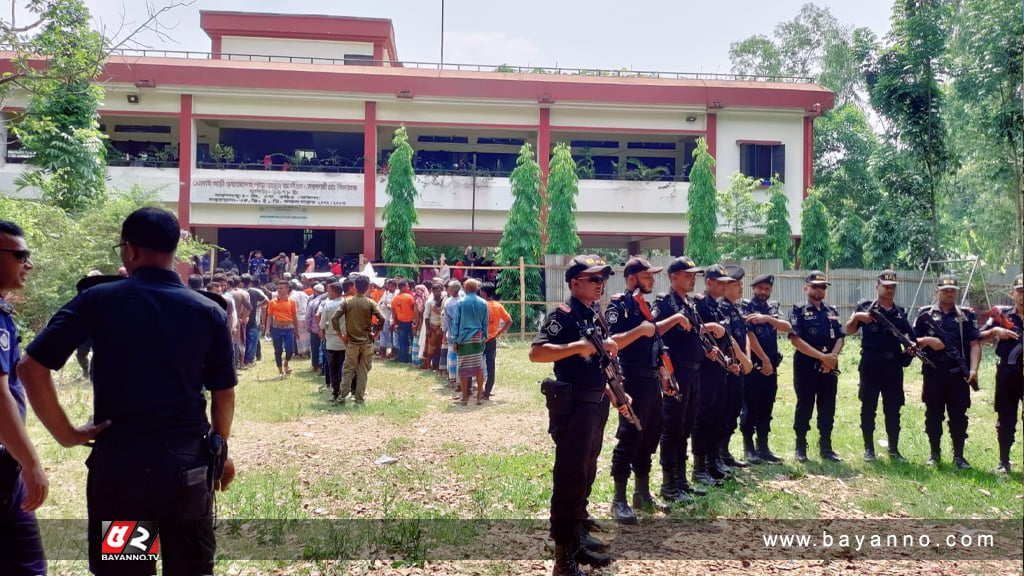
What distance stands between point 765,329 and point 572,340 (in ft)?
12.9

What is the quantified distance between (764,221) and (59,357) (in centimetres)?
2456

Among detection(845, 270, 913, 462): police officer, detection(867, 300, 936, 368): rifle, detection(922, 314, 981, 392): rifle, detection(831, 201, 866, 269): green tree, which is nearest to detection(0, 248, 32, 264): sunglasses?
detection(845, 270, 913, 462): police officer

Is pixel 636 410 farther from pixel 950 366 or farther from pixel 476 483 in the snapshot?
pixel 950 366

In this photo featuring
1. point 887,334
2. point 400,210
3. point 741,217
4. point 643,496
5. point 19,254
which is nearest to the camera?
point 19,254

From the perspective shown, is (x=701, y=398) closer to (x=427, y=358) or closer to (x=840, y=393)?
(x=840, y=393)

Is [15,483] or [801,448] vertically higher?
[15,483]

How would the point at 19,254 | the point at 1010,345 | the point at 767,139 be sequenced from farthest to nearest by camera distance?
the point at 767,139 → the point at 1010,345 → the point at 19,254

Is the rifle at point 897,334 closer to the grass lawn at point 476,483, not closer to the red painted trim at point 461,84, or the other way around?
the grass lawn at point 476,483

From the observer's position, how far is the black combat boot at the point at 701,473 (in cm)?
643

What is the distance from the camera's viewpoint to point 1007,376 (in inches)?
265

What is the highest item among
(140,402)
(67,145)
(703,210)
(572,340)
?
(67,145)

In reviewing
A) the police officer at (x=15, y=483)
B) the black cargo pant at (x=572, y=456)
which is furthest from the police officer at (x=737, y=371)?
the police officer at (x=15, y=483)

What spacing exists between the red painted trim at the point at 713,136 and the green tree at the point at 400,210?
445 inches

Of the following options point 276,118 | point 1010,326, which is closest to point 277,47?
point 276,118
